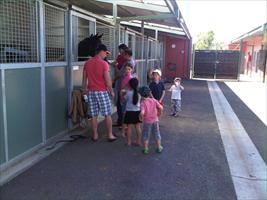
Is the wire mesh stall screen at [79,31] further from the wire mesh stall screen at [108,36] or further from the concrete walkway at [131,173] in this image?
the concrete walkway at [131,173]

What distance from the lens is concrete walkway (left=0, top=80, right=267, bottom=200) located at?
355 cm

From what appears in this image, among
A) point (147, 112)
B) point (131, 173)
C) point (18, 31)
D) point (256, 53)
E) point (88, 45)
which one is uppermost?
point (256, 53)

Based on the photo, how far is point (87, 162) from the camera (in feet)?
14.6

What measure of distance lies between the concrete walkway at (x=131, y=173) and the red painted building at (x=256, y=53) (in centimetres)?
1354

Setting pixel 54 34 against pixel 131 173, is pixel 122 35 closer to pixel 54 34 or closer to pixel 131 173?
pixel 54 34

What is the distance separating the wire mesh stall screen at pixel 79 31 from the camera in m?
5.96

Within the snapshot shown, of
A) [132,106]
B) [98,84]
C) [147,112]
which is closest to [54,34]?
[98,84]

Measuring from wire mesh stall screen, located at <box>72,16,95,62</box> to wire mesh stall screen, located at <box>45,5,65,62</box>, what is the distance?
1.19ft

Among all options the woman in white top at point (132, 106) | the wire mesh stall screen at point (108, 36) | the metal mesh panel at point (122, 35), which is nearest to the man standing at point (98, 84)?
the woman in white top at point (132, 106)

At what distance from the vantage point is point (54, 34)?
17.6 ft

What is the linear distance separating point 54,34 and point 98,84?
108 centimetres

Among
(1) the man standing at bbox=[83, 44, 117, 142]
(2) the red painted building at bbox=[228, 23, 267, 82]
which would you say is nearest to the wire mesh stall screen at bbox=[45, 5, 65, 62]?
(1) the man standing at bbox=[83, 44, 117, 142]

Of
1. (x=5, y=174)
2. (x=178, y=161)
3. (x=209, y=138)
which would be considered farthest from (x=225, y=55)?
(x=5, y=174)

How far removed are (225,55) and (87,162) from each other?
59.9 ft
